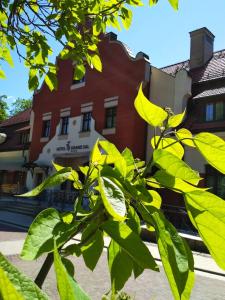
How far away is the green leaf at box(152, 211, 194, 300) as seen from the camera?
554mm

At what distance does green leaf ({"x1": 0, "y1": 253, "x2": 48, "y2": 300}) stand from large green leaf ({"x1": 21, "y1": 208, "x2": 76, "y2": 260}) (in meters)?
0.22

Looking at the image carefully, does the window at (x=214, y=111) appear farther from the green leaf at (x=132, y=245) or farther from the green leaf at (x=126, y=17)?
the green leaf at (x=132, y=245)

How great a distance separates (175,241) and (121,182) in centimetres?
15

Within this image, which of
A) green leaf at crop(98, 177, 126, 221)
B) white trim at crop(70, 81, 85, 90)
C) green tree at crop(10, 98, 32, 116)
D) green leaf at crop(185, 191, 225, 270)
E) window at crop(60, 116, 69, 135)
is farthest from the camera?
green tree at crop(10, 98, 32, 116)

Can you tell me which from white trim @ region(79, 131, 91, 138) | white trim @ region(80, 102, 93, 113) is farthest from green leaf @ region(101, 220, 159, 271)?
white trim @ region(80, 102, 93, 113)

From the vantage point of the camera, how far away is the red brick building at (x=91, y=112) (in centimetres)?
1914

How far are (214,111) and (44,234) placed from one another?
1717cm

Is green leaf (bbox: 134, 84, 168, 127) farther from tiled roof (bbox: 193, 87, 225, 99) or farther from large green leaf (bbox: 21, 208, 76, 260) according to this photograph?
tiled roof (bbox: 193, 87, 225, 99)

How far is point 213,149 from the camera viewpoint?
67cm

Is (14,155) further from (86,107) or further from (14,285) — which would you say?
(14,285)

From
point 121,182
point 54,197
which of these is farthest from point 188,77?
point 121,182

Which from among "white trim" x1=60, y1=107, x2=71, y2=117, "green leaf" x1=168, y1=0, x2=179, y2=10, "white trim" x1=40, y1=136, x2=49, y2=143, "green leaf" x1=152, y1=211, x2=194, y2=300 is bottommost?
"green leaf" x1=152, y1=211, x2=194, y2=300

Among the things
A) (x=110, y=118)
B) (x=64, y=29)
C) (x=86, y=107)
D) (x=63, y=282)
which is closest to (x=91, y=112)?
(x=86, y=107)

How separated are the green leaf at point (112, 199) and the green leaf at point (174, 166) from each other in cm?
16
